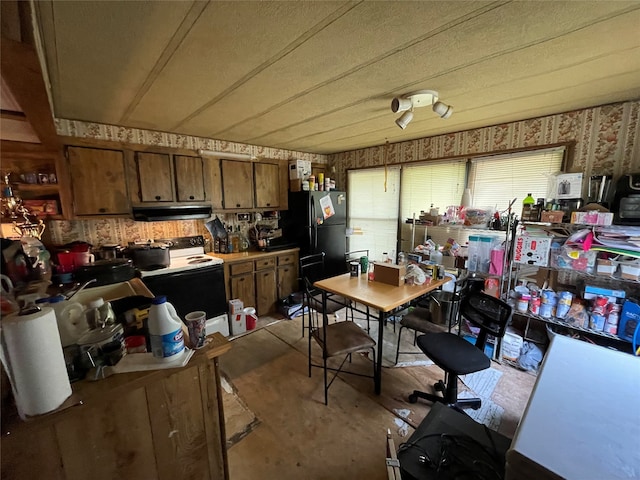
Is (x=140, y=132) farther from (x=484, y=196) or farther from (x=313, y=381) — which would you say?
(x=484, y=196)

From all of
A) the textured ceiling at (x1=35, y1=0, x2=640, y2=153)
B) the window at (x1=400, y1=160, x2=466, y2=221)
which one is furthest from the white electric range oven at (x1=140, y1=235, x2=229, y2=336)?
the window at (x1=400, y1=160, x2=466, y2=221)

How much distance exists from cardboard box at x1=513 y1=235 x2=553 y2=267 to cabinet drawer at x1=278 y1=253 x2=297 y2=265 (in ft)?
8.51

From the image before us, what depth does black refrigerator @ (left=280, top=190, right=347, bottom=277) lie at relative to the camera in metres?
3.73

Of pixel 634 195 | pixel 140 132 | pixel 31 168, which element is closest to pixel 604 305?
pixel 634 195

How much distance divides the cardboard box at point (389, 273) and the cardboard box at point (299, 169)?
197 centimetres

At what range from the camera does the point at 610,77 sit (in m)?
1.66

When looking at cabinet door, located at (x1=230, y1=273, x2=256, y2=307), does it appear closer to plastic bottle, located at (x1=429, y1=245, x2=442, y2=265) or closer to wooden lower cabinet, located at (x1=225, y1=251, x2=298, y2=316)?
wooden lower cabinet, located at (x1=225, y1=251, x2=298, y2=316)

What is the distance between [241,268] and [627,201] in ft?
11.8

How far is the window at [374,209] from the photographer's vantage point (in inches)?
148

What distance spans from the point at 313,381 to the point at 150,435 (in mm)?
1507

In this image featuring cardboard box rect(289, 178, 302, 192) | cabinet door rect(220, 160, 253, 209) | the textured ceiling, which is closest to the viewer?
the textured ceiling

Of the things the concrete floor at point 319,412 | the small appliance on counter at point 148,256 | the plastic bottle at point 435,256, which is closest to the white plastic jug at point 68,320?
the concrete floor at point 319,412

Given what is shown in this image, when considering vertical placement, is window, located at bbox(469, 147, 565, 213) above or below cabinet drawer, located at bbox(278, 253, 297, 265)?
above

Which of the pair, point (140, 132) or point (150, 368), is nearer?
point (150, 368)
